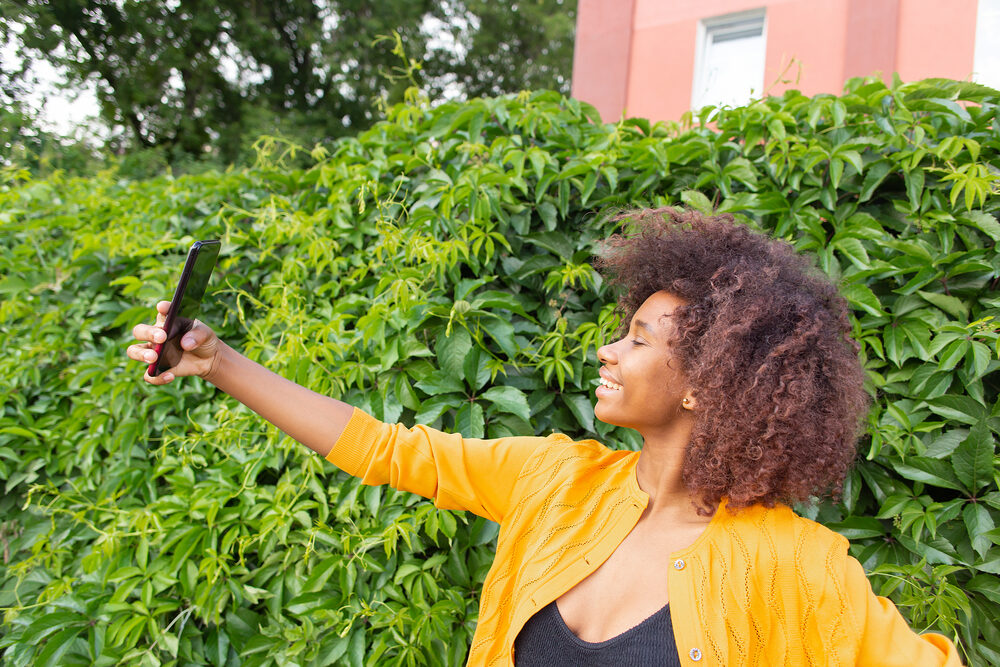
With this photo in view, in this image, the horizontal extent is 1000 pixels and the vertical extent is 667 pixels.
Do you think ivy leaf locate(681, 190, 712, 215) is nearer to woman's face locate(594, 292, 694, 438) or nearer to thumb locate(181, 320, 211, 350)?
woman's face locate(594, 292, 694, 438)

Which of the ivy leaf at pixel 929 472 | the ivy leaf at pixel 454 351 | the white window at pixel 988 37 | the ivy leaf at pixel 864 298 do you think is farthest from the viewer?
the white window at pixel 988 37

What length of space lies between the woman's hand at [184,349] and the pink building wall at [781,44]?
4.01 meters

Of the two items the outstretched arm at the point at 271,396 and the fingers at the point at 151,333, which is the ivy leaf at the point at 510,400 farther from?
the fingers at the point at 151,333

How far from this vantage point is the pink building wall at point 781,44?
196 inches

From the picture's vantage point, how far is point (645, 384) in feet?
4.22

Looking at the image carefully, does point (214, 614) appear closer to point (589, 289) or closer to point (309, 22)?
point (589, 289)

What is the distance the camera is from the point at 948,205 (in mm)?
1681

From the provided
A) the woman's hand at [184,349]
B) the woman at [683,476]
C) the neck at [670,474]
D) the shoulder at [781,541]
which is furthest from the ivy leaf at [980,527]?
the woman's hand at [184,349]

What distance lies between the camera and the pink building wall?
4969 millimetres

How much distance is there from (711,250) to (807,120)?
0.76m

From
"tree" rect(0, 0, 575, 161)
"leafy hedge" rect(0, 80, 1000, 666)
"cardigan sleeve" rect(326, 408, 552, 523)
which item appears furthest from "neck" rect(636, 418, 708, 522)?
"tree" rect(0, 0, 575, 161)

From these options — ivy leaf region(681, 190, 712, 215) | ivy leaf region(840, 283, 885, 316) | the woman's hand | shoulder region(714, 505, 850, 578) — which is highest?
ivy leaf region(681, 190, 712, 215)

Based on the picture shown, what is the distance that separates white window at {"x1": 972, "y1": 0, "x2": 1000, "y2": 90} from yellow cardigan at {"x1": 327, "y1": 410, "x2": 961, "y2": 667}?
484 centimetres

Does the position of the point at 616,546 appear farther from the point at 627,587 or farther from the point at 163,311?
the point at 163,311
